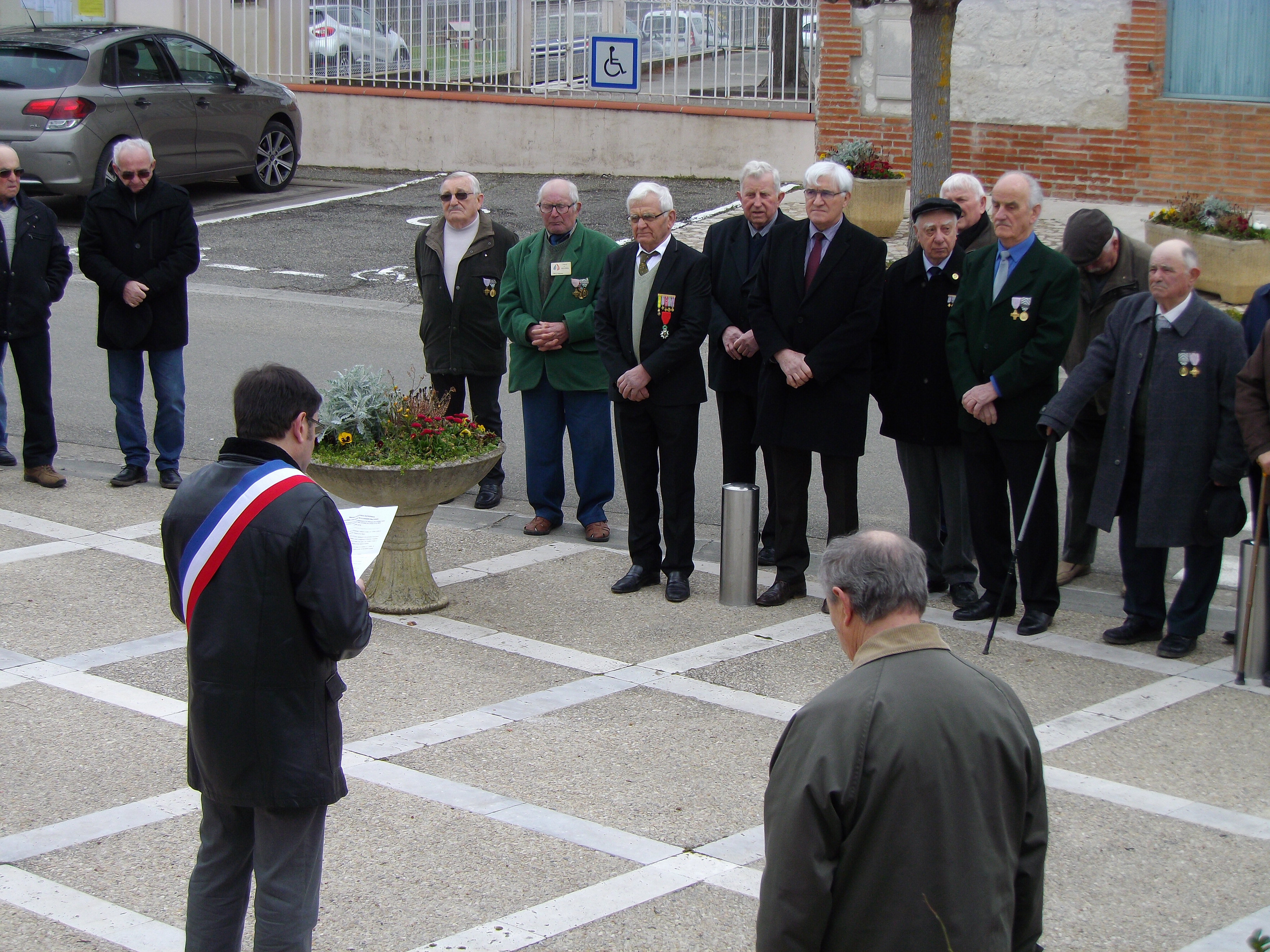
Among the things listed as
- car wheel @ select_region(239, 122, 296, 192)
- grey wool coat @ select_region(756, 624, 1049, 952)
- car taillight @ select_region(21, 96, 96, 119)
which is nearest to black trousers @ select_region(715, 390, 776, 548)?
grey wool coat @ select_region(756, 624, 1049, 952)

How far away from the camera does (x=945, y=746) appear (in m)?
2.74

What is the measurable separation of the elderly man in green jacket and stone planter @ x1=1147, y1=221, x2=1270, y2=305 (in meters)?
7.59

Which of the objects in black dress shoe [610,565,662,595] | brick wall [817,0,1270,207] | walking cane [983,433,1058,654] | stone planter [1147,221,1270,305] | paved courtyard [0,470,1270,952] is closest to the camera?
paved courtyard [0,470,1270,952]

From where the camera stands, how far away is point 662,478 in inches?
301

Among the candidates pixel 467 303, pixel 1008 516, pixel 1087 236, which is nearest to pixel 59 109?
pixel 467 303

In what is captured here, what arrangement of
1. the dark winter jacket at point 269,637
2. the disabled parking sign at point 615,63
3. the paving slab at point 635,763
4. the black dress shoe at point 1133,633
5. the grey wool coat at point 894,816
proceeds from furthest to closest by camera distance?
1. the disabled parking sign at point 615,63
2. the black dress shoe at point 1133,633
3. the paving slab at point 635,763
4. the dark winter jacket at point 269,637
5. the grey wool coat at point 894,816

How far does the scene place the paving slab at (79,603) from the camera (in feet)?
21.8

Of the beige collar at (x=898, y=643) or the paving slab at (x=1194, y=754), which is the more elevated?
the beige collar at (x=898, y=643)

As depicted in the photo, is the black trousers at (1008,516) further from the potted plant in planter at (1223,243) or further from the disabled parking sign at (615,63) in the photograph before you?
the disabled parking sign at (615,63)

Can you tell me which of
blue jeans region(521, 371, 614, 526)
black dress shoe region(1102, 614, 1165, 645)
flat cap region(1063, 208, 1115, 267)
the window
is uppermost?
the window

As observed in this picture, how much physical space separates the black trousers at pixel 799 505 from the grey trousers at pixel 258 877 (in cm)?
404

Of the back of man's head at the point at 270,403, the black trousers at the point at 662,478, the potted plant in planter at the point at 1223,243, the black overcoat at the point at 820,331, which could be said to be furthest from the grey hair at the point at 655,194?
the potted plant in planter at the point at 1223,243

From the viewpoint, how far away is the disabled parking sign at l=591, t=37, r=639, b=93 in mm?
19734

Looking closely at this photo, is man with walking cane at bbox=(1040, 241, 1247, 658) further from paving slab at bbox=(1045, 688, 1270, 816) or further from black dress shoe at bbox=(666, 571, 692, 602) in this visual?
black dress shoe at bbox=(666, 571, 692, 602)
